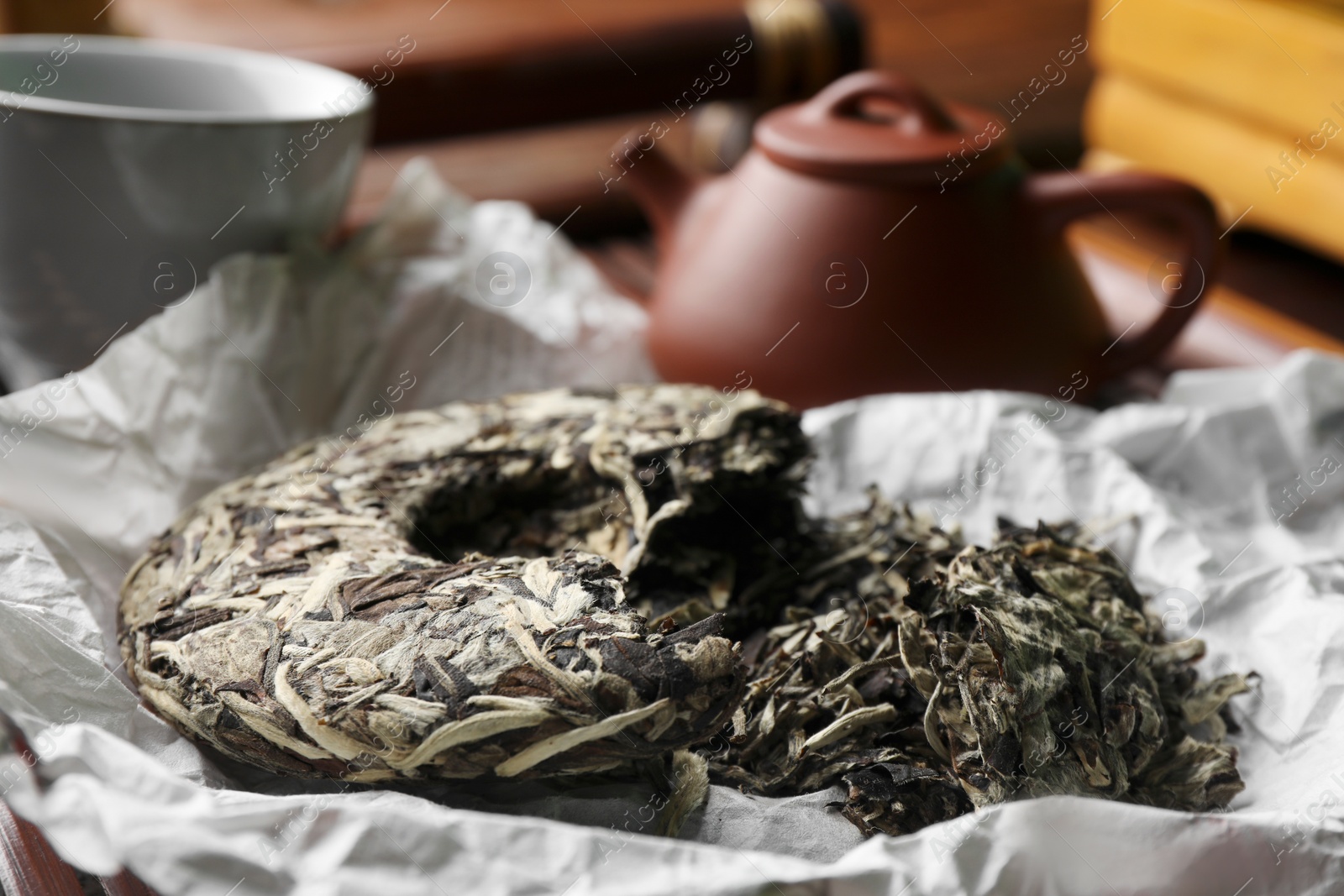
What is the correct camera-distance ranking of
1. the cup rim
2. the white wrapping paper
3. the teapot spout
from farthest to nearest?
the teapot spout → the cup rim → the white wrapping paper

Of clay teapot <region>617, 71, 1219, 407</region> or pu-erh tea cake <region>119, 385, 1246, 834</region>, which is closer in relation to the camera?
pu-erh tea cake <region>119, 385, 1246, 834</region>

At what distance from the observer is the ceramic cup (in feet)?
2.03

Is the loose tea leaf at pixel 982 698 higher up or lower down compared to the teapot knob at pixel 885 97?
lower down

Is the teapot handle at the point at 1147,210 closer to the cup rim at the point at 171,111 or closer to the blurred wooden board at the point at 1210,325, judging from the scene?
the blurred wooden board at the point at 1210,325

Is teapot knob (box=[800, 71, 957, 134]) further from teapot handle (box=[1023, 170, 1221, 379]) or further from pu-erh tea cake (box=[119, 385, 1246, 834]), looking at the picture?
pu-erh tea cake (box=[119, 385, 1246, 834])

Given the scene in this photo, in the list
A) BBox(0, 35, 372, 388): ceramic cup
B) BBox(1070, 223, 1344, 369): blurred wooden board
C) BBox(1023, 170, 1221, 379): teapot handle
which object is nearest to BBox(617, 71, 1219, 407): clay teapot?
BBox(1023, 170, 1221, 379): teapot handle

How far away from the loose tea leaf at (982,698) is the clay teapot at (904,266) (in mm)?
190

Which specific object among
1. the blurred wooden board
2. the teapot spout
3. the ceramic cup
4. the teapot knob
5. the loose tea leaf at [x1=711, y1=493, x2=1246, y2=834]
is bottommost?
the blurred wooden board

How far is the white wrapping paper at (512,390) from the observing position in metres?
0.37

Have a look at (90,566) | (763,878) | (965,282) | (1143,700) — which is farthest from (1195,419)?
(90,566)

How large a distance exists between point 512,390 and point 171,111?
26cm

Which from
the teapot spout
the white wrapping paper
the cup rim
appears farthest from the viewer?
the teapot spout

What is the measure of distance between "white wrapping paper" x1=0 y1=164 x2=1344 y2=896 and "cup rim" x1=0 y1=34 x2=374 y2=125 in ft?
0.30

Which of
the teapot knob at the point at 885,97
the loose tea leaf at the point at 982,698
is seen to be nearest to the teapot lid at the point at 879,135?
the teapot knob at the point at 885,97
